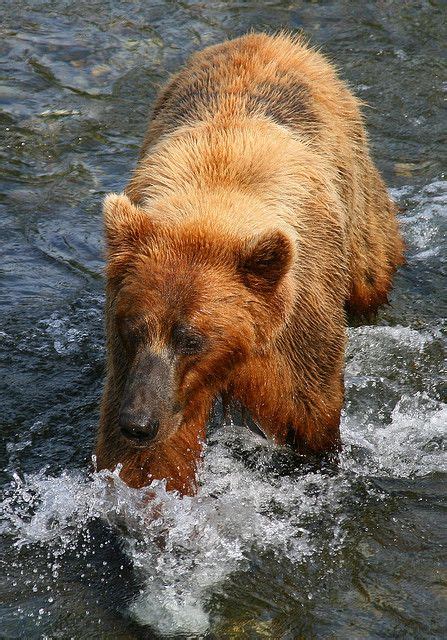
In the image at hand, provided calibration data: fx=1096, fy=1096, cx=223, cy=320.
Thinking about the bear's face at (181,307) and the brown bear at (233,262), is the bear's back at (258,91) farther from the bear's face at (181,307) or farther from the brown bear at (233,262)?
the bear's face at (181,307)

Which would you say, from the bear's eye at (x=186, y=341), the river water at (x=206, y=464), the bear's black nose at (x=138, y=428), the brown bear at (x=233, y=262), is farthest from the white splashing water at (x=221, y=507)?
the bear's eye at (x=186, y=341)

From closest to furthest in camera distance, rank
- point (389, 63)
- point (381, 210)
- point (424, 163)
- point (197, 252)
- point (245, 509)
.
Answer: point (197, 252) → point (245, 509) → point (381, 210) → point (424, 163) → point (389, 63)

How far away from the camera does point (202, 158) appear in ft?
18.7

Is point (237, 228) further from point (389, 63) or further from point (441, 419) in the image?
point (389, 63)

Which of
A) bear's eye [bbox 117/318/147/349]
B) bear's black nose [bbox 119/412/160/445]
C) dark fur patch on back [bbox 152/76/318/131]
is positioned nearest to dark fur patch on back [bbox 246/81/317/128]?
dark fur patch on back [bbox 152/76/318/131]

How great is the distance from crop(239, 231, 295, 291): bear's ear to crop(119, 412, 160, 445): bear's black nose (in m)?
0.81

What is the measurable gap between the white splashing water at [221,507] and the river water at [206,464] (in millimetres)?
11

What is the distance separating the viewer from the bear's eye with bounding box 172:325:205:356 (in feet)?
15.9

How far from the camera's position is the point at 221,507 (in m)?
6.03

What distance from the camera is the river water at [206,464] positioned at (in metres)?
5.29

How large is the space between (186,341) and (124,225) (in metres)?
0.66

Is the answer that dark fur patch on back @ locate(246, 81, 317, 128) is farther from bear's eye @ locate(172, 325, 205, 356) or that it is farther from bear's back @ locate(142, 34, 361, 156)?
bear's eye @ locate(172, 325, 205, 356)

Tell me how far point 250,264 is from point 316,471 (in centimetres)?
168

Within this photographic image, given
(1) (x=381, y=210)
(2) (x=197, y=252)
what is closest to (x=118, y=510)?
(2) (x=197, y=252)
